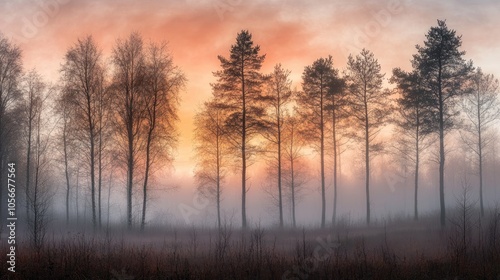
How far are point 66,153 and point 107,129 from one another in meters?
7.96

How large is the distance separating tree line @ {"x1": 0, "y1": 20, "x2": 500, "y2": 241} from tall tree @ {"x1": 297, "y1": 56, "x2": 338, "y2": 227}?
0.25 ft

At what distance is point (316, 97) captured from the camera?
97.0 feet

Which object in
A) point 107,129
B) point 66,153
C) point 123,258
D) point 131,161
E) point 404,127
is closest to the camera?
point 123,258

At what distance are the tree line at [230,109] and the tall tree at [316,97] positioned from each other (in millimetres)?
76

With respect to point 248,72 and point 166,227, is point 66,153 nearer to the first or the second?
point 166,227

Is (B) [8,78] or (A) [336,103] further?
(A) [336,103]

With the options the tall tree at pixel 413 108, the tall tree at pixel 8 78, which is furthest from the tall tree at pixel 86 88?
the tall tree at pixel 413 108

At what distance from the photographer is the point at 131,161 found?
80.6ft

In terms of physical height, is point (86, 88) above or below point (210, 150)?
above

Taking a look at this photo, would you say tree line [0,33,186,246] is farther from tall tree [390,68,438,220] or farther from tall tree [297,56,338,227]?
tall tree [390,68,438,220]

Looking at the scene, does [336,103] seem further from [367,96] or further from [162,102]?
[162,102]

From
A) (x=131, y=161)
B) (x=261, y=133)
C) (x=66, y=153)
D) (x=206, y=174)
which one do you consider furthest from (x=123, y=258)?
(x=66, y=153)

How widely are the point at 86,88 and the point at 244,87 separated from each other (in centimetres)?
1038

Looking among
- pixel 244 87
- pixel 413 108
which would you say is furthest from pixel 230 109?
pixel 413 108
